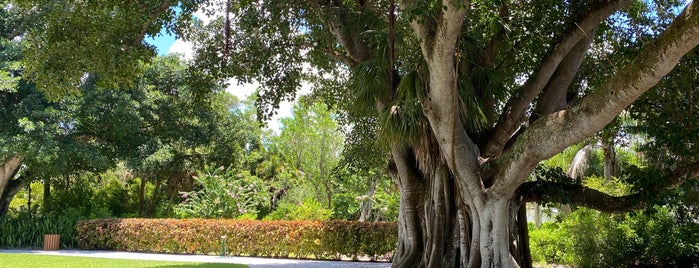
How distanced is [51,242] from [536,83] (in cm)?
1733

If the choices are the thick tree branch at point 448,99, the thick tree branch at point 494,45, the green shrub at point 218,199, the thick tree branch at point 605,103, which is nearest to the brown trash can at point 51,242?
the green shrub at point 218,199

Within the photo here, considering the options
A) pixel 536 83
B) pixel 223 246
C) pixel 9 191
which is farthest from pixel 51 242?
pixel 536 83

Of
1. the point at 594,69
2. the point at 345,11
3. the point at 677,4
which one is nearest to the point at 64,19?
the point at 345,11

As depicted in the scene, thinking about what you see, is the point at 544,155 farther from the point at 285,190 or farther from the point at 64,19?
the point at 285,190

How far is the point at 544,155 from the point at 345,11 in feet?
15.3

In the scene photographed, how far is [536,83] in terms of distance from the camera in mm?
9820

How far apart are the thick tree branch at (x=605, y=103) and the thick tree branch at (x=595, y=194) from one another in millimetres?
1213

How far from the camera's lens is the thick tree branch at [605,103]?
628 centimetres

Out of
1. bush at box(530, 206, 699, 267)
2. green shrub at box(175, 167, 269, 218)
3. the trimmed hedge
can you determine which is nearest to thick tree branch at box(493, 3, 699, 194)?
bush at box(530, 206, 699, 267)

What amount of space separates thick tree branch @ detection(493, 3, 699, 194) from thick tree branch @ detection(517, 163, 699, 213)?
121cm

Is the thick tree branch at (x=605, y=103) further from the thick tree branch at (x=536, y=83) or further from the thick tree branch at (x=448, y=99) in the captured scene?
the thick tree branch at (x=536, y=83)

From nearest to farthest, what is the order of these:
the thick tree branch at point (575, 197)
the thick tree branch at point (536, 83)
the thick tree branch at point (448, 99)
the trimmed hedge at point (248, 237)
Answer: the thick tree branch at point (448, 99) < the thick tree branch at point (536, 83) < the thick tree branch at point (575, 197) < the trimmed hedge at point (248, 237)

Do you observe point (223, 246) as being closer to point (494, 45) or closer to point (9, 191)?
point (9, 191)

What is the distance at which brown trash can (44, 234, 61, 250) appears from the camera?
797 inches
